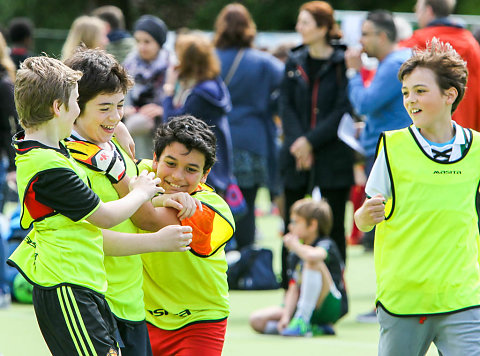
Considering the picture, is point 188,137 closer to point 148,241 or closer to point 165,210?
point 165,210

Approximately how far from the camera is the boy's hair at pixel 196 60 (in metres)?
7.72

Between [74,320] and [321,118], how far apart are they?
434 centimetres

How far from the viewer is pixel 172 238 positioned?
3461 millimetres

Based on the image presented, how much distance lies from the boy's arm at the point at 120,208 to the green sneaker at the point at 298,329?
331cm

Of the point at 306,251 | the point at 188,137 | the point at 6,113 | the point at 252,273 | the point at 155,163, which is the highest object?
the point at 188,137

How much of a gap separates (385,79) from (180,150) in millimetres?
3175

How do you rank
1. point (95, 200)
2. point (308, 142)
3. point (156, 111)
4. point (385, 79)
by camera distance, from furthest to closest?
point (156, 111), point (308, 142), point (385, 79), point (95, 200)

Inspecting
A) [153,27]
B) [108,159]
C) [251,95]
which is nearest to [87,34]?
[153,27]

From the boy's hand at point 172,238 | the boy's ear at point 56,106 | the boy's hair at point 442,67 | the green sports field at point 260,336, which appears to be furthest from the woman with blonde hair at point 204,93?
the boy's ear at point 56,106

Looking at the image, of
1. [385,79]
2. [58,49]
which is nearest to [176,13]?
[58,49]

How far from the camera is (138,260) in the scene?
3670 millimetres

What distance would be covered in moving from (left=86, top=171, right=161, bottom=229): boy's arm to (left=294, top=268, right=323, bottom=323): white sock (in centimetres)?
318

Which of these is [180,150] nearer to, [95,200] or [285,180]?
[95,200]

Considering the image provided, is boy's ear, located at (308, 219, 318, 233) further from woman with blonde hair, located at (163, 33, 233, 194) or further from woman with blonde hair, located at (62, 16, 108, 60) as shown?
woman with blonde hair, located at (62, 16, 108, 60)
